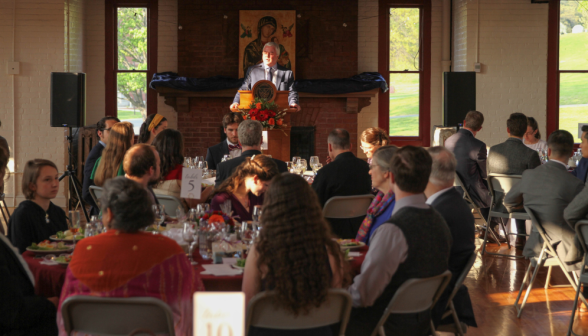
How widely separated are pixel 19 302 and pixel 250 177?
1801mm

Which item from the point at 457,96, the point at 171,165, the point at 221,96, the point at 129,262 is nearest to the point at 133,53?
the point at 221,96

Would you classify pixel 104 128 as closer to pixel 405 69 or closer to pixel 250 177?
pixel 250 177

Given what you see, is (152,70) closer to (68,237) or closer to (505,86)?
(505,86)

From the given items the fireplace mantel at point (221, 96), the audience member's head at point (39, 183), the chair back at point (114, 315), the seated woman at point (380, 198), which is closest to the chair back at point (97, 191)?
the audience member's head at point (39, 183)

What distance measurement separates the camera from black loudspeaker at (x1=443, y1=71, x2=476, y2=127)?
9.07 metres

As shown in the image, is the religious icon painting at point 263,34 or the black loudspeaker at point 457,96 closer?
the black loudspeaker at point 457,96

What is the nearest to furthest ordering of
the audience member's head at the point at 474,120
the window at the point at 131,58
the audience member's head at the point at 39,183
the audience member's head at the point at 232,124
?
the audience member's head at the point at 39,183 → the audience member's head at the point at 232,124 → the audience member's head at the point at 474,120 → the window at the point at 131,58

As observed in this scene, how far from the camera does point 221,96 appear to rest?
9.88m

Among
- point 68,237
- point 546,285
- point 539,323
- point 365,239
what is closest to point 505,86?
point 546,285

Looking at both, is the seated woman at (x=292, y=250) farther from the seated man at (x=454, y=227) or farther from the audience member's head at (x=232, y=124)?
the audience member's head at (x=232, y=124)

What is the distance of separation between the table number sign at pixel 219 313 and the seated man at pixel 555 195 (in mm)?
3233

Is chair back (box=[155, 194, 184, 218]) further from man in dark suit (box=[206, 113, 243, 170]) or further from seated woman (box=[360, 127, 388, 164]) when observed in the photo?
man in dark suit (box=[206, 113, 243, 170])

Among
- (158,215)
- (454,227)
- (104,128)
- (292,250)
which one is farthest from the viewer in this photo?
(104,128)

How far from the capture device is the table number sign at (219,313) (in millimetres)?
1880
